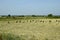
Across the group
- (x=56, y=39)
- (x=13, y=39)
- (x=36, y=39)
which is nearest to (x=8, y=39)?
(x=13, y=39)

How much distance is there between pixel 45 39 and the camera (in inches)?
863

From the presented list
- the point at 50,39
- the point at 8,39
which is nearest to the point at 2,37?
the point at 8,39

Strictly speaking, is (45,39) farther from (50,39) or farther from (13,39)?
(13,39)

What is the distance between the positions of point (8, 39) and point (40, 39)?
6.18 metres

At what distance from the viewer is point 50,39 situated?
2245cm

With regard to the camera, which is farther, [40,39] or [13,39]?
[40,39]

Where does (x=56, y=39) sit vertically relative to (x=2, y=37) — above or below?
below

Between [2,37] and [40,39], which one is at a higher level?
[2,37]

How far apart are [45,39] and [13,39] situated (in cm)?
581

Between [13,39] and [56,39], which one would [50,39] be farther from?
[13,39]

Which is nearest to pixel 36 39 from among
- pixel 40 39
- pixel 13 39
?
pixel 40 39

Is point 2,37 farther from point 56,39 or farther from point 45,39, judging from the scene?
point 56,39

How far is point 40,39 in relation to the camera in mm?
22203

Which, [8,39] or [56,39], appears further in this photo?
[56,39]
